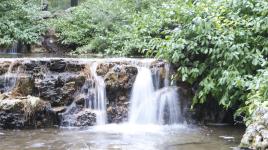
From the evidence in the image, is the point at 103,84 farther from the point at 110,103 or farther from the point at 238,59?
the point at 238,59

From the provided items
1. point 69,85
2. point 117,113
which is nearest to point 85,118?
point 117,113

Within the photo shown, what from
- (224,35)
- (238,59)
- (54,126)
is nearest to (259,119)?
(238,59)

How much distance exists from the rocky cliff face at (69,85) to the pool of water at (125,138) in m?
0.46

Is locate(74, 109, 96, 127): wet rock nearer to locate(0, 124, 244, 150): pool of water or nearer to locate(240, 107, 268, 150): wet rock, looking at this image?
locate(0, 124, 244, 150): pool of water

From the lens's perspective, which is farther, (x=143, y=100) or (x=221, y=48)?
(x=143, y=100)

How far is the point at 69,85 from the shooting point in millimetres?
8445

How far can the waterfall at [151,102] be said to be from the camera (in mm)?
8211

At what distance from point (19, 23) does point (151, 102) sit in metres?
9.10

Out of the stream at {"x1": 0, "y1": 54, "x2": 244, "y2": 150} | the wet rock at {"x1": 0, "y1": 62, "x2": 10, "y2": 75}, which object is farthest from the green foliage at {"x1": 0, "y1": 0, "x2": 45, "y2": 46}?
the stream at {"x1": 0, "y1": 54, "x2": 244, "y2": 150}

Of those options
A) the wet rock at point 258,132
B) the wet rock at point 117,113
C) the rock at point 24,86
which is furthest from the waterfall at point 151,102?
the wet rock at point 258,132

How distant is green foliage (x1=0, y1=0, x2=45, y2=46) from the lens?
1473 centimetres


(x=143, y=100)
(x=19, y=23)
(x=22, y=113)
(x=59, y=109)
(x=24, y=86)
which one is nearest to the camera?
(x=22, y=113)

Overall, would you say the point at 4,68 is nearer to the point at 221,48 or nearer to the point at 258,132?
the point at 221,48

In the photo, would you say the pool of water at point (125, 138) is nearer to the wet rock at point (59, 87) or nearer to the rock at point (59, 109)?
the rock at point (59, 109)
